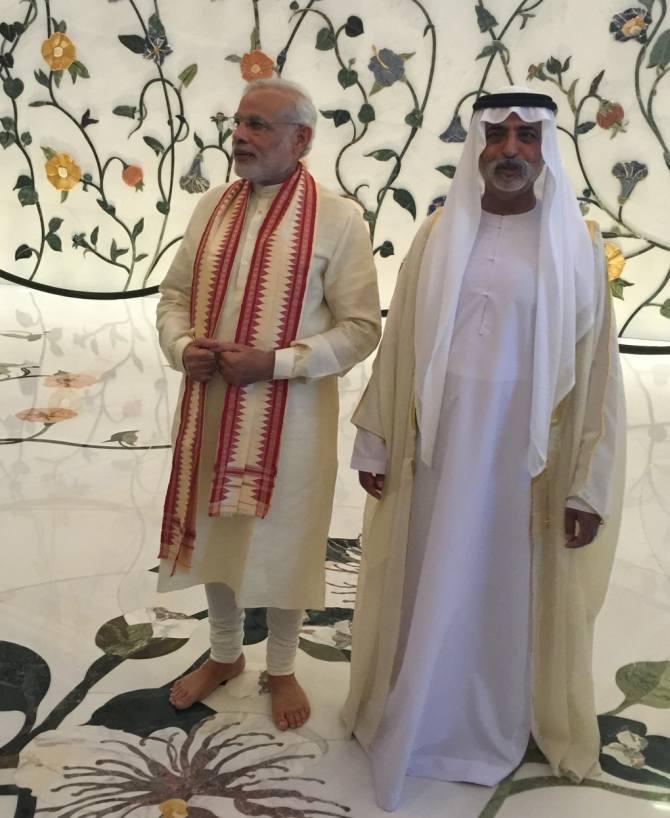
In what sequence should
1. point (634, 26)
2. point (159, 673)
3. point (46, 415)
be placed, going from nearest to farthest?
point (159, 673)
point (46, 415)
point (634, 26)

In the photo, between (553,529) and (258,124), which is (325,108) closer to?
(258,124)

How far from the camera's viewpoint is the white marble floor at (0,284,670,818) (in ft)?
5.28

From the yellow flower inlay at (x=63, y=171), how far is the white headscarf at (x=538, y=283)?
4875 mm

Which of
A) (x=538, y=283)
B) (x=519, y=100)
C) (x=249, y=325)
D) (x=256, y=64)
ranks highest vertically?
(x=256, y=64)

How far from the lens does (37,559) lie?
2.44 meters

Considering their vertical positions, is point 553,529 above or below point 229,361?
below

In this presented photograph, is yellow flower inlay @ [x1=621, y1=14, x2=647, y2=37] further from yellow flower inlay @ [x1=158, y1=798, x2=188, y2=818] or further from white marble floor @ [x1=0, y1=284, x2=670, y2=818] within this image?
yellow flower inlay @ [x1=158, y1=798, x2=188, y2=818]

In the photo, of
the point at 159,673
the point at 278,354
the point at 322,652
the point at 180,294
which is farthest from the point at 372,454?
the point at 159,673

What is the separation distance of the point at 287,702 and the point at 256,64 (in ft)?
15.1

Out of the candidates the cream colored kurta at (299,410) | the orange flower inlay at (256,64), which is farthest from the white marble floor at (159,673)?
the orange flower inlay at (256,64)

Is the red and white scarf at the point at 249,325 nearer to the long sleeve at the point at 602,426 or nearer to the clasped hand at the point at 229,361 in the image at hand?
the clasped hand at the point at 229,361

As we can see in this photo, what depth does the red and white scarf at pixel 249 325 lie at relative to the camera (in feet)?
5.39

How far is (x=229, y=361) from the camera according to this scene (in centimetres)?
160

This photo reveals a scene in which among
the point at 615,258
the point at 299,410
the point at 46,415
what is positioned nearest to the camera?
the point at 299,410
